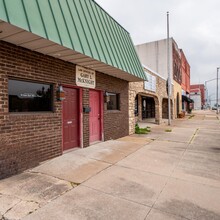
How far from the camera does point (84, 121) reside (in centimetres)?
739

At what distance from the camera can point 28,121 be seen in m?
5.13

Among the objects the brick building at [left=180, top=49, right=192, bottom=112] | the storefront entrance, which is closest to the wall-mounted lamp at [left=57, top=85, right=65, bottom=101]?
the storefront entrance

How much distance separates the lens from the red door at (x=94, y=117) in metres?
8.00

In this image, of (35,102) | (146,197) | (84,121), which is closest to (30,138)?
(35,102)

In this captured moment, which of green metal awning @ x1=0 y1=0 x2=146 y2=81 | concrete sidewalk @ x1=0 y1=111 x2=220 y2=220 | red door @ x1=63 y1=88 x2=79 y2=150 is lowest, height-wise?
concrete sidewalk @ x1=0 y1=111 x2=220 y2=220

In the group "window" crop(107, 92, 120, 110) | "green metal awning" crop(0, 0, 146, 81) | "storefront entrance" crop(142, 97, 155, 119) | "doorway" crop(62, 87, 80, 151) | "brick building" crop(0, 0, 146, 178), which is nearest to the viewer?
"green metal awning" crop(0, 0, 146, 81)

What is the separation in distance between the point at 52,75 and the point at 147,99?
1780cm

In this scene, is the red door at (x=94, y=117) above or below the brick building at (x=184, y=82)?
below

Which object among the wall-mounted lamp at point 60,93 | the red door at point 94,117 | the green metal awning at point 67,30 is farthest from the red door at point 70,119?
the green metal awning at point 67,30

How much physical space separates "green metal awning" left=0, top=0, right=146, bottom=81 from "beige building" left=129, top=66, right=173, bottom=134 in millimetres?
3767

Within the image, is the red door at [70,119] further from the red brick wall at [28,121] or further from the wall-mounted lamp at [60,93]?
the wall-mounted lamp at [60,93]

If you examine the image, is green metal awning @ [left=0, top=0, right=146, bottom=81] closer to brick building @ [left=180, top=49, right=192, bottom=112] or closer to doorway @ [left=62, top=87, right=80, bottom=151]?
doorway @ [left=62, top=87, right=80, bottom=151]

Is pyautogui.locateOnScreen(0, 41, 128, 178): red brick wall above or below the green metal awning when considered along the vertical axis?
below

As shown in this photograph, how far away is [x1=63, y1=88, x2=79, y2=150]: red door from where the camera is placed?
668cm
